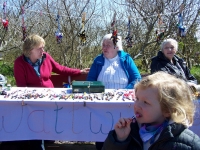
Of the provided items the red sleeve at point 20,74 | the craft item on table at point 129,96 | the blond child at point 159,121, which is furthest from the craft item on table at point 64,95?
the blond child at point 159,121

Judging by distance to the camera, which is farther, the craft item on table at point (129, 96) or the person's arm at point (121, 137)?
the craft item on table at point (129, 96)

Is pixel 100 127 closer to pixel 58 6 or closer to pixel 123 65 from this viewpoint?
pixel 123 65

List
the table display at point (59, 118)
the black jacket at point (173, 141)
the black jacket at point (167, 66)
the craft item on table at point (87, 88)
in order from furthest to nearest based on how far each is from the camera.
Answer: the black jacket at point (167, 66) → the craft item on table at point (87, 88) → the table display at point (59, 118) → the black jacket at point (173, 141)

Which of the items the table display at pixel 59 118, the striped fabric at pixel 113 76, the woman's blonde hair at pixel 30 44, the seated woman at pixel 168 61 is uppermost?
the woman's blonde hair at pixel 30 44

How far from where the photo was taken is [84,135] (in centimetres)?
255

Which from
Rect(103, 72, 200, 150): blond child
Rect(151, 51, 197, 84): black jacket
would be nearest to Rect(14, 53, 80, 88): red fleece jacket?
Rect(151, 51, 197, 84): black jacket

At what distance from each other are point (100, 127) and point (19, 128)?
27.0 inches

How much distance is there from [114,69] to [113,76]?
10 cm

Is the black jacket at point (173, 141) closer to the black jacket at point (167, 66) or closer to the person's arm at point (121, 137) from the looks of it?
the person's arm at point (121, 137)

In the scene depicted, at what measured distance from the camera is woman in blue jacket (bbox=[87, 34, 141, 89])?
3.39 m

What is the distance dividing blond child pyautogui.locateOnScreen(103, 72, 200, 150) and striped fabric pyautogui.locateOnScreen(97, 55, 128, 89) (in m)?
2.00

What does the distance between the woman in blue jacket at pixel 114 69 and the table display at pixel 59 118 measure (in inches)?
32.9

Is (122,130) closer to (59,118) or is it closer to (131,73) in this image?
(59,118)

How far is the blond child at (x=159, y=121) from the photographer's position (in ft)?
4.17
